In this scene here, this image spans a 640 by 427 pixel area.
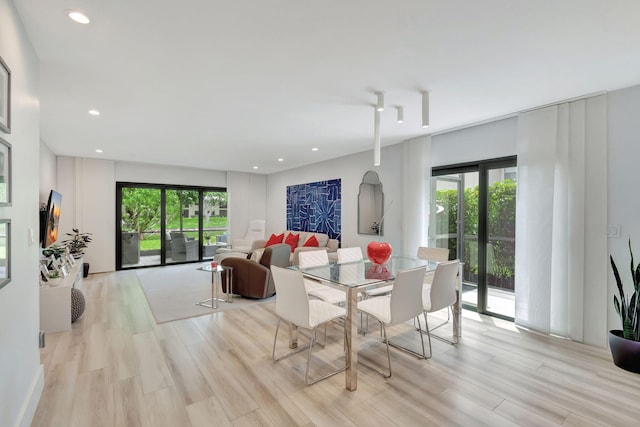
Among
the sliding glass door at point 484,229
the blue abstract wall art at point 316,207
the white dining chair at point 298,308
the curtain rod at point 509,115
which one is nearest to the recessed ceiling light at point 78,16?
the white dining chair at point 298,308

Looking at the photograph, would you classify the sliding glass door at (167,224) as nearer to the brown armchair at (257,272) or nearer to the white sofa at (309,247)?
the white sofa at (309,247)

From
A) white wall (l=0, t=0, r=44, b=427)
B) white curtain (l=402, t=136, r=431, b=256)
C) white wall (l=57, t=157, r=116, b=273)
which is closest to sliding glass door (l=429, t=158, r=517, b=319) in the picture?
white curtain (l=402, t=136, r=431, b=256)

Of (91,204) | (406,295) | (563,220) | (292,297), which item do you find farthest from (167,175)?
(563,220)

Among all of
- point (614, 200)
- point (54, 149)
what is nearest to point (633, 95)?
point (614, 200)

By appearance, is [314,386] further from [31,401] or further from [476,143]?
[476,143]

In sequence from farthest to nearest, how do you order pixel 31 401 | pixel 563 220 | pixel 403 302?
pixel 563 220 → pixel 403 302 → pixel 31 401

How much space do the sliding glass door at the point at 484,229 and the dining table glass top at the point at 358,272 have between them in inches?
44.0

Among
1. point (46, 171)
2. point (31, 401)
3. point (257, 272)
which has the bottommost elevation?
point (31, 401)

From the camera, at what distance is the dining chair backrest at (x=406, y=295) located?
2.43 meters

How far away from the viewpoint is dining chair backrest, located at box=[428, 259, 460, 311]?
2.75 m

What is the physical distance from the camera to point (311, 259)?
344cm

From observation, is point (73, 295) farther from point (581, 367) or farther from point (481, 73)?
point (581, 367)

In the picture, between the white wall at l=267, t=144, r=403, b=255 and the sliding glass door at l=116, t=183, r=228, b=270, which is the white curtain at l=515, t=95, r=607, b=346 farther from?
the sliding glass door at l=116, t=183, r=228, b=270

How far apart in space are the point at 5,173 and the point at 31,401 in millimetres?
1493
